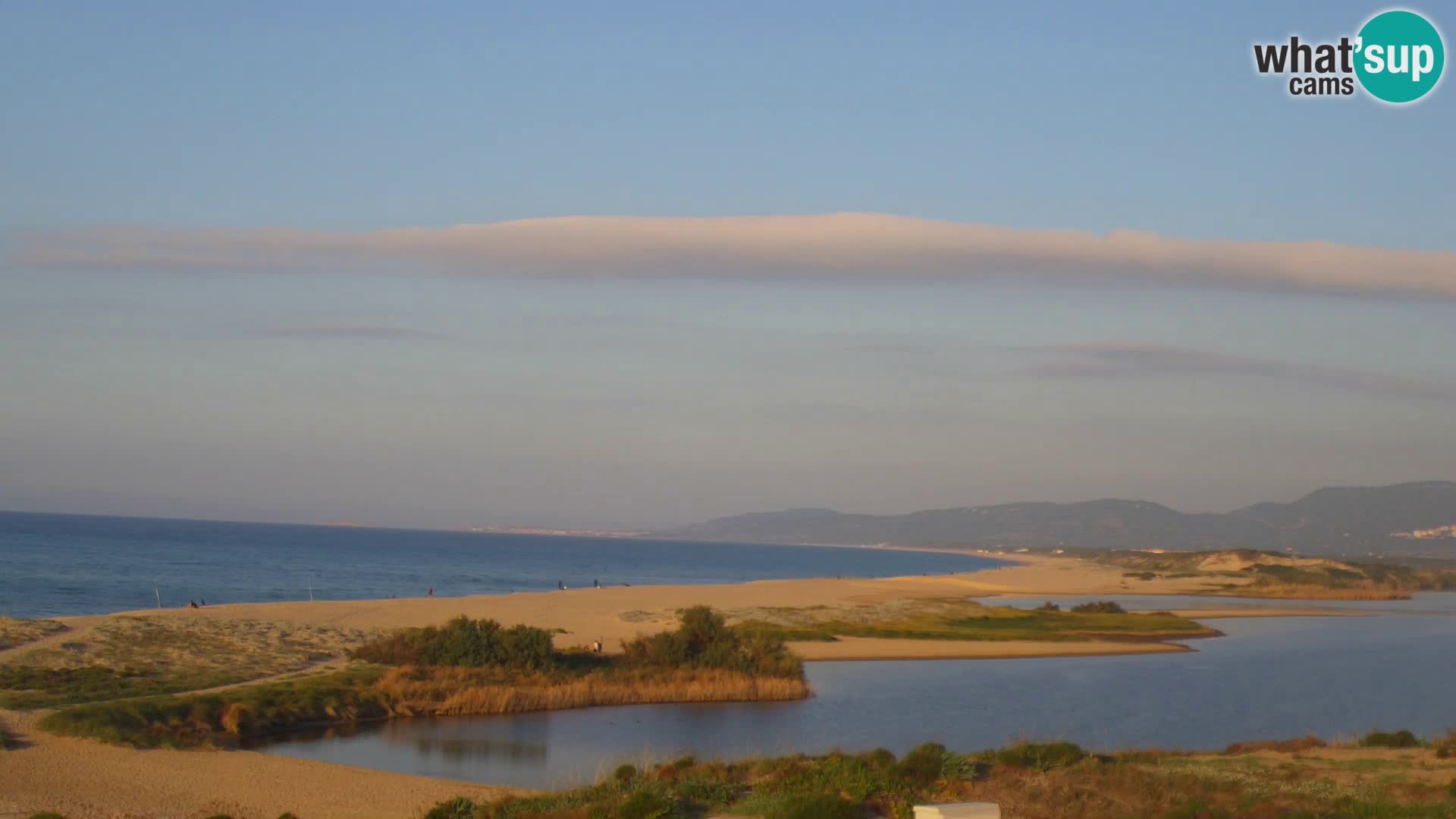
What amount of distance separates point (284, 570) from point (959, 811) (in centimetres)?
9588

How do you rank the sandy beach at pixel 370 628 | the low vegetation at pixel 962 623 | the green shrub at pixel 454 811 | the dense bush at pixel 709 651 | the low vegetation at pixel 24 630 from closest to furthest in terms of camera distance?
1. the green shrub at pixel 454 811
2. the sandy beach at pixel 370 628
3. the low vegetation at pixel 24 630
4. the dense bush at pixel 709 651
5. the low vegetation at pixel 962 623

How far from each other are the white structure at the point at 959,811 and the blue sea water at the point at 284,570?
52421 millimetres

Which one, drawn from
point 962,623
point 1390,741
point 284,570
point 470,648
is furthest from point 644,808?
point 284,570

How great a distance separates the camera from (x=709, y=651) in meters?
38.0

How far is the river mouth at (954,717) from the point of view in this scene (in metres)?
26.5

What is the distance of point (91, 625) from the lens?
41.0 metres

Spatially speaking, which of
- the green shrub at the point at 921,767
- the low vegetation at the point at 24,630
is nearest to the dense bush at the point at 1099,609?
the low vegetation at the point at 24,630

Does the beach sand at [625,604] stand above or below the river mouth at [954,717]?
above

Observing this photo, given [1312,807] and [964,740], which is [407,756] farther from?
[1312,807]

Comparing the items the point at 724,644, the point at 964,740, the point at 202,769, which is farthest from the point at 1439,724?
the point at 202,769

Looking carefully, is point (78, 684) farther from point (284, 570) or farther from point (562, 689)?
point (284, 570)

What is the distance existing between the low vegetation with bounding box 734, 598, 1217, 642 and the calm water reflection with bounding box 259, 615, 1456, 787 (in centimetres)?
685

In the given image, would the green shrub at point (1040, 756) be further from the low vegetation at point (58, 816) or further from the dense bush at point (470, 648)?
the dense bush at point (470, 648)

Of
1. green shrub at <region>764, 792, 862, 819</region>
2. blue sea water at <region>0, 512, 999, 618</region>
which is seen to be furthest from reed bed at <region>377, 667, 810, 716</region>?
blue sea water at <region>0, 512, 999, 618</region>
